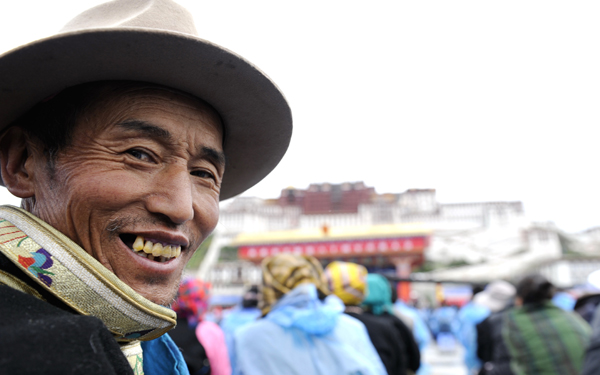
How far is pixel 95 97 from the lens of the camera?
117cm

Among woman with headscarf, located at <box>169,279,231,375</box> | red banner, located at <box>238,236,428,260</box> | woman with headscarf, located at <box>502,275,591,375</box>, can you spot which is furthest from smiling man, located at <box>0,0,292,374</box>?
red banner, located at <box>238,236,428,260</box>

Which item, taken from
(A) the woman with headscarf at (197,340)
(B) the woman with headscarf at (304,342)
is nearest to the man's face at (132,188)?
(B) the woman with headscarf at (304,342)

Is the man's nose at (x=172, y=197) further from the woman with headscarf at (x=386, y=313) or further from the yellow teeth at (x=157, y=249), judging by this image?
the woman with headscarf at (x=386, y=313)

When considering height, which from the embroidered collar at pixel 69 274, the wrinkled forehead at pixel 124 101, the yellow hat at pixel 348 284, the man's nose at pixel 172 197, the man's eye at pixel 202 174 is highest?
the wrinkled forehead at pixel 124 101

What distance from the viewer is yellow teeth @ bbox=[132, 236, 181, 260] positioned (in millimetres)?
1070

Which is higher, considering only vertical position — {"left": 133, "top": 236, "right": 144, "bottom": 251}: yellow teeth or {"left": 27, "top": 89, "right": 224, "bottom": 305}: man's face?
{"left": 27, "top": 89, "right": 224, "bottom": 305}: man's face

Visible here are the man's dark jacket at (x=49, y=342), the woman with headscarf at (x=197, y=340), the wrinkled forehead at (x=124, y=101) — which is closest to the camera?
the man's dark jacket at (x=49, y=342)

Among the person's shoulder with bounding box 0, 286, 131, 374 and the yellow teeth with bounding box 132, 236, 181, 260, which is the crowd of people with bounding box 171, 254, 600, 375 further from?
the person's shoulder with bounding box 0, 286, 131, 374

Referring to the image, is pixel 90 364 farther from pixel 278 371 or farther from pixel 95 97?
pixel 278 371

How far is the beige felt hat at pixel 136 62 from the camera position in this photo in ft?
3.43

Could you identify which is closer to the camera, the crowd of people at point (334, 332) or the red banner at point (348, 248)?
the crowd of people at point (334, 332)

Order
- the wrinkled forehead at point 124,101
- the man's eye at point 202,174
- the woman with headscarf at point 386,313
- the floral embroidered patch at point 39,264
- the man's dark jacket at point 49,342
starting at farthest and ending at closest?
the woman with headscarf at point 386,313, the man's eye at point 202,174, the wrinkled forehead at point 124,101, the floral embroidered patch at point 39,264, the man's dark jacket at point 49,342

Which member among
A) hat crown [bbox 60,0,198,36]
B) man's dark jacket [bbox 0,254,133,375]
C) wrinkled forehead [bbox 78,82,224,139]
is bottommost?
man's dark jacket [bbox 0,254,133,375]

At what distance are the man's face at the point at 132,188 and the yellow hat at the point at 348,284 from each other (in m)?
2.90
